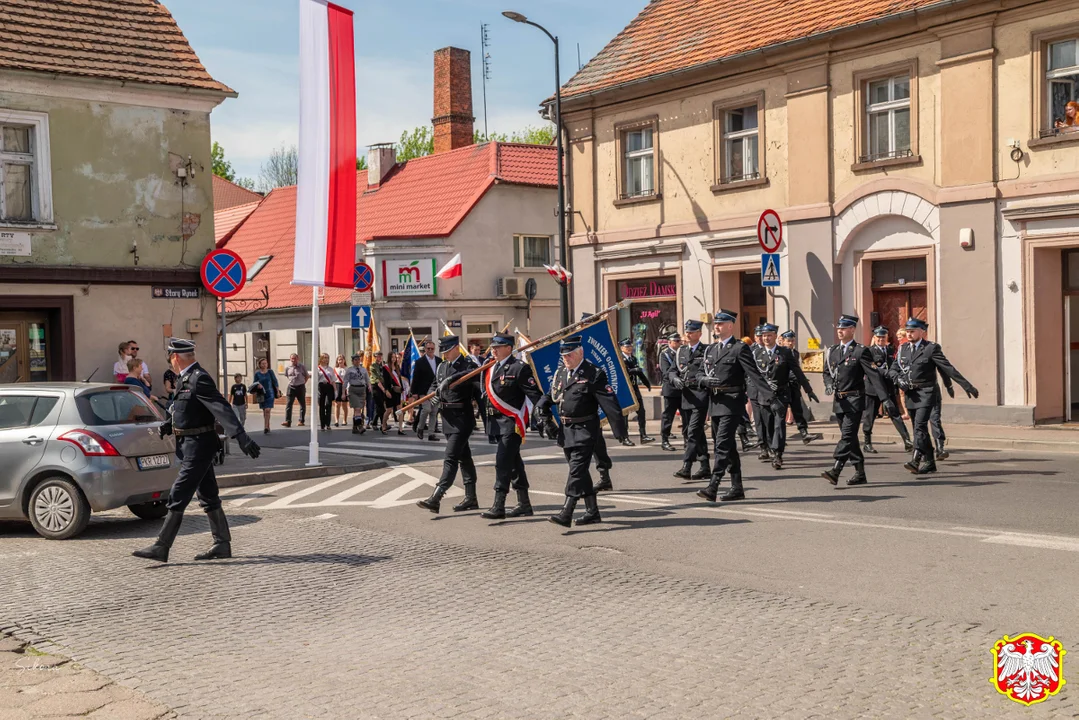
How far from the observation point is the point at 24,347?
1797 cm

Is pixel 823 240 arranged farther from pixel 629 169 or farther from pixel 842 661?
pixel 842 661

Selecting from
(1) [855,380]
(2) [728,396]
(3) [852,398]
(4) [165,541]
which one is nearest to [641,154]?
(1) [855,380]

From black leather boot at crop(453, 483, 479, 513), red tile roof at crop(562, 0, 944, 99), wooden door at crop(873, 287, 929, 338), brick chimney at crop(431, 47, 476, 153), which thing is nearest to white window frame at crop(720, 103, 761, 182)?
red tile roof at crop(562, 0, 944, 99)

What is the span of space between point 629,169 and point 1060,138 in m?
9.99

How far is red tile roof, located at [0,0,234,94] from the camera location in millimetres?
17750

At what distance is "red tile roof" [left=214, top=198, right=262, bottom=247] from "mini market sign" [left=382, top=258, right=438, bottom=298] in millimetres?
14586

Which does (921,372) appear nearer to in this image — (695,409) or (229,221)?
(695,409)

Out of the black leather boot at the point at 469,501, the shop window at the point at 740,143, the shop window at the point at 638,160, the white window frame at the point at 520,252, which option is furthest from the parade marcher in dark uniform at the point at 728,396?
the white window frame at the point at 520,252

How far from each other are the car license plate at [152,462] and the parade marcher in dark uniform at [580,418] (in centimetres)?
385

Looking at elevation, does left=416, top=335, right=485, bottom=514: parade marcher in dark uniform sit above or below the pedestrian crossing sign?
below

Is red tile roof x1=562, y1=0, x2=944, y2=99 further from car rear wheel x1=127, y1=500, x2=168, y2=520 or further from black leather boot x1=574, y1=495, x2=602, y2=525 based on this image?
car rear wheel x1=127, y1=500, x2=168, y2=520

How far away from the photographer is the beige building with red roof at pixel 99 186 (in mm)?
17641

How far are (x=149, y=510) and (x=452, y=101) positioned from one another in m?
35.0

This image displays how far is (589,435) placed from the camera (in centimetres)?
1061
